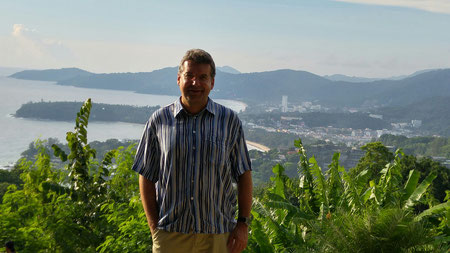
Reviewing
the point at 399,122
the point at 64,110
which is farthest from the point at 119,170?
the point at 399,122

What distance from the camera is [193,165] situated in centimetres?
200

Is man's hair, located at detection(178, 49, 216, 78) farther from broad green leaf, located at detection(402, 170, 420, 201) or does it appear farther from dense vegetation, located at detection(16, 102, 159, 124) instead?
dense vegetation, located at detection(16, 102, 159, 124)

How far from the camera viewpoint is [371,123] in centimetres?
8300

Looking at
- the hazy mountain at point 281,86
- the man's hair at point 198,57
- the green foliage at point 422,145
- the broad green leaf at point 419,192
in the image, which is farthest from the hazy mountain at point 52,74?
the man's hair at point 198,57

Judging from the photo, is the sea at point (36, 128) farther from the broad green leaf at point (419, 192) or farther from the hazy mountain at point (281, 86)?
the broad green leaf at point (419, 192)

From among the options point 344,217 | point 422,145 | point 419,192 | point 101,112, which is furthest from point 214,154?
point 422,145

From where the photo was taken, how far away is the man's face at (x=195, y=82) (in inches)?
78.8

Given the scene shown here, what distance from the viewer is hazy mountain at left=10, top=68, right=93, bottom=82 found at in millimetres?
116869

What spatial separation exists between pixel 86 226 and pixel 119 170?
1.81 ft

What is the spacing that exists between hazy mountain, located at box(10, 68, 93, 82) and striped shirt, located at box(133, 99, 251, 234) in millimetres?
117878

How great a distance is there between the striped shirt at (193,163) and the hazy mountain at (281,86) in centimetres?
8972

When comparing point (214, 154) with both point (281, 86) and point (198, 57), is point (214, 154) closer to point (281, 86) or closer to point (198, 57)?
point (198, 57)

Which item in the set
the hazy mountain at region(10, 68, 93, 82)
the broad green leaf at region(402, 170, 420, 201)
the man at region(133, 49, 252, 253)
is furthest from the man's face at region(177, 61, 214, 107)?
the hazy mountain at region(10, 68, 93, 82)

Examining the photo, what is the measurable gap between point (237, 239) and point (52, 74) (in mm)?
125547
